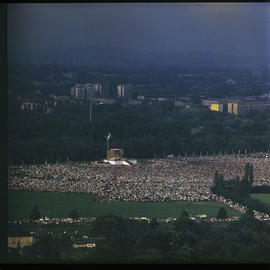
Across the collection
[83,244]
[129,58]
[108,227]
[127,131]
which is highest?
[129,58]

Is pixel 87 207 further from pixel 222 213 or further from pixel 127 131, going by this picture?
pixel 222 213

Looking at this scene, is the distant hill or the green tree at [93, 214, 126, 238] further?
the distant hill

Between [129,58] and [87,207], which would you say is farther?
[129,58]

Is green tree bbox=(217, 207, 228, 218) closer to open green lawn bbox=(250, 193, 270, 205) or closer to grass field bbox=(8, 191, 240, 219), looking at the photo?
grass field bbox=(8, 191, 240, 219)

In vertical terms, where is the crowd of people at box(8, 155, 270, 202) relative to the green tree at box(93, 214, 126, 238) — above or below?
above

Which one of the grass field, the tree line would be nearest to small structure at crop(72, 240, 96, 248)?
the grass field

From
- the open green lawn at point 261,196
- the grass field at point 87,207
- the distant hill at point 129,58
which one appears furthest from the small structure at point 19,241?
the open green lawn at point 261,196

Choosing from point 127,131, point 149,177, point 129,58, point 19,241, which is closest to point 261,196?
point 149,177
